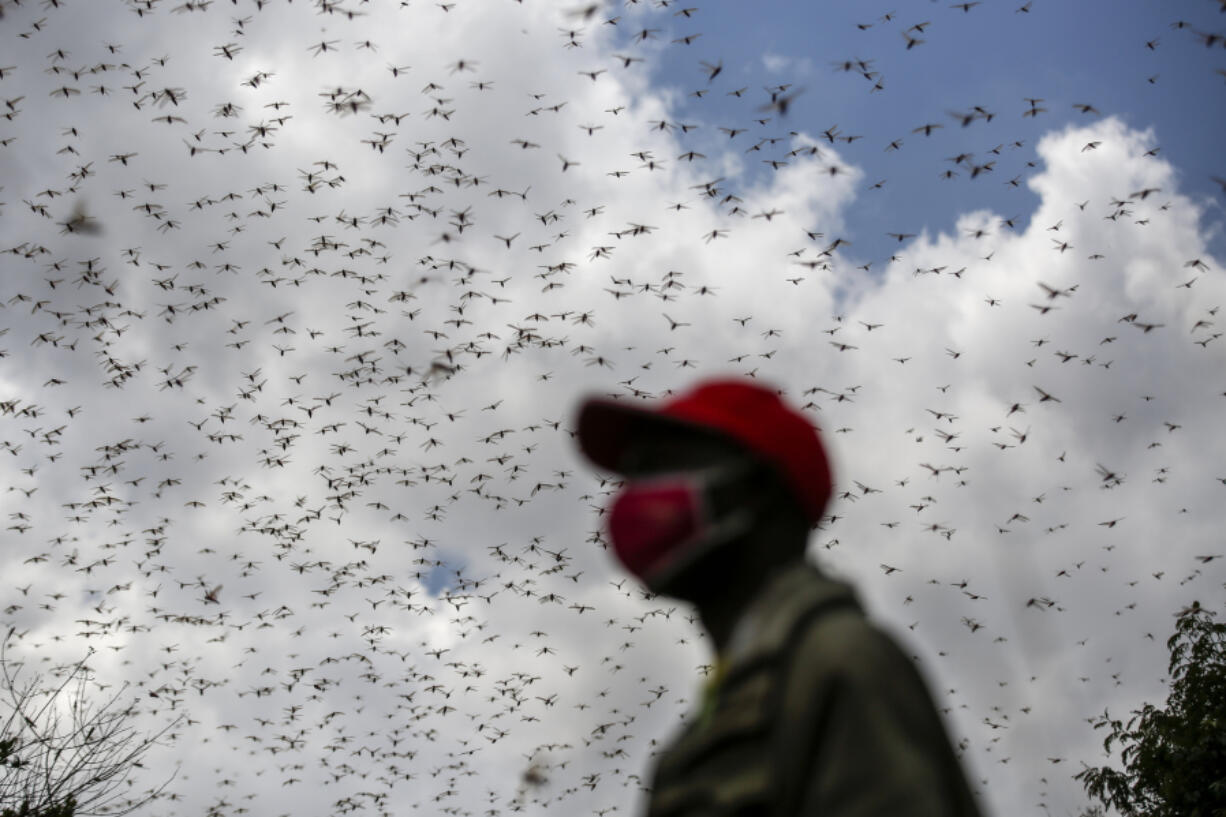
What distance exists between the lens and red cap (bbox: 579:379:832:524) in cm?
292

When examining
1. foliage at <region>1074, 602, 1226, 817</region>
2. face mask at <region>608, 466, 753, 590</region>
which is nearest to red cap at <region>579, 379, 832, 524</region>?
face mask at <region>608, 466, 753, 590</region>

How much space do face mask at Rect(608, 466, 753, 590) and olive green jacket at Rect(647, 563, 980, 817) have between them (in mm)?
244

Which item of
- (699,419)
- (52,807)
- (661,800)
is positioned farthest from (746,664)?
(52,807)

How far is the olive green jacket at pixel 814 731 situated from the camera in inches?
85.4

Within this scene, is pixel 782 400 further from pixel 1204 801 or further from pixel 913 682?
pixel 1204 801

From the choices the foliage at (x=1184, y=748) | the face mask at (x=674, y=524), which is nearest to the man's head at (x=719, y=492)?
the face mask at (x=674, y=524)

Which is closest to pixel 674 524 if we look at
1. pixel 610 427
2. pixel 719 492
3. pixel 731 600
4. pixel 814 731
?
pixel 719 492

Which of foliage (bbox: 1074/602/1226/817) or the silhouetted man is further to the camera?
foliage (bbox: 1074/602/1226/817)

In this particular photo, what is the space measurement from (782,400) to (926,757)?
1.23 metres

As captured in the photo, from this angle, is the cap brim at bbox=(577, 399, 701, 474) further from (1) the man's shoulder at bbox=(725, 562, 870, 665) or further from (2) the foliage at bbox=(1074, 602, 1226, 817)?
(2) the foliage at bbox=(1074, 602, 1226, 817)

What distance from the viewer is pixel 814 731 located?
2301 millimetres

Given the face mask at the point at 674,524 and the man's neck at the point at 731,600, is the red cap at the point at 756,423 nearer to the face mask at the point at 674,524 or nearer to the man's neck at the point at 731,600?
the face mask at the point at 674,524

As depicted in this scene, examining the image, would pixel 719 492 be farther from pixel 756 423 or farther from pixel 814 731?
pixel 814 731

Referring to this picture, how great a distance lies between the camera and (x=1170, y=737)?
17016 millimetres
